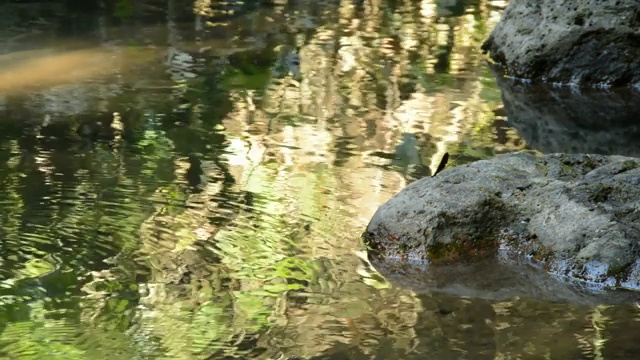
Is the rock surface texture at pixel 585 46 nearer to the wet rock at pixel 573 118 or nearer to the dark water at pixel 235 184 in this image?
the wet rock at pixel 573 118

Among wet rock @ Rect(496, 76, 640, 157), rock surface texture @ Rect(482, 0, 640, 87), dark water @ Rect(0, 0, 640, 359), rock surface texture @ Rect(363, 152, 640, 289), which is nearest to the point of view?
dark water @ Rect(0, 0, 640, 359)

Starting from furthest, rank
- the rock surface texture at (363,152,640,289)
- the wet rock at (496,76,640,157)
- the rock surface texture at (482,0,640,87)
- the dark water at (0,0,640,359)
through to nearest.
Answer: the rock surface texture at (482,0,640,87)
the wet rock at (496,76,640,157)
the rock surface texture at (363,152,640,289)
the dark water at (0,0,640,359)

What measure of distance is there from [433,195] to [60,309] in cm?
181

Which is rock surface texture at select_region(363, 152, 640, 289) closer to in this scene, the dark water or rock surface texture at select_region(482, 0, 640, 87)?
the dark water

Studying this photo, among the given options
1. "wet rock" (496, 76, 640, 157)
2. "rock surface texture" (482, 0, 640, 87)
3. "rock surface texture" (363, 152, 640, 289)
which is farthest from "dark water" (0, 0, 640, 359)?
"rock surface texture" (482, 0, 640, 87)

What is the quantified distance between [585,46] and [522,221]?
14.3 ft

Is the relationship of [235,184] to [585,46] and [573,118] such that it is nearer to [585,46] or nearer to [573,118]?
[573,118]

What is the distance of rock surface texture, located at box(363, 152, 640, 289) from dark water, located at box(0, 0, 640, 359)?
0.26 meters

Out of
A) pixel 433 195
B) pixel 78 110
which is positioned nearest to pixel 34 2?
pixel 78 110

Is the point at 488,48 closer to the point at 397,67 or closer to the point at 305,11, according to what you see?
the point at 397,67

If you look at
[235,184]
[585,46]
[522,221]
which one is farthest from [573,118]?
[522,221]

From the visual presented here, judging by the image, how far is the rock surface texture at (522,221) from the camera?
4.81 metres

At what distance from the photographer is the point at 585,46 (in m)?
9.10

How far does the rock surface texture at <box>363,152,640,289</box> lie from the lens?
481 centimetres
